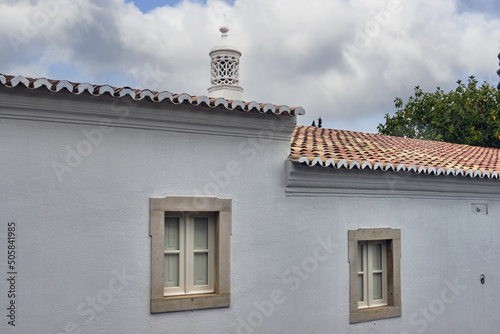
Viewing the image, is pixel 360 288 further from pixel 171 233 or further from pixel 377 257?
pixel 171 233

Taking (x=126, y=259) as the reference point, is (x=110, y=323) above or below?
below

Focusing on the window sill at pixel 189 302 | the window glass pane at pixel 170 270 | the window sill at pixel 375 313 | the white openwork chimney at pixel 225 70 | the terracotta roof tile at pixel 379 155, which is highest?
the white openwork chimney at pixel 225 70

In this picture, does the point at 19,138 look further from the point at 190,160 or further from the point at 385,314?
the point at 385,314

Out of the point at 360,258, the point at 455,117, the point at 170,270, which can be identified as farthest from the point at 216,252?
the point at 455,117

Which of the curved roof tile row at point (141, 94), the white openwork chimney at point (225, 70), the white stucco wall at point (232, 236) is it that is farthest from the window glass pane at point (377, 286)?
the white openwork chimney at point (225, 70)

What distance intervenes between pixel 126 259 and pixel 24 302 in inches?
→ 47.5

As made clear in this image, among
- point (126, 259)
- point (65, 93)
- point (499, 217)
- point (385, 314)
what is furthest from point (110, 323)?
point (499, 217)

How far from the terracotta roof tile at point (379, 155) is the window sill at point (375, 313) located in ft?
7.36

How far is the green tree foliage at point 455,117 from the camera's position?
20.9m

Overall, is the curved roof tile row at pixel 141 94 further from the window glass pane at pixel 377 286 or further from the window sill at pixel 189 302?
the window glass pane at pixel 377 286

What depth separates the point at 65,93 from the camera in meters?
5.76

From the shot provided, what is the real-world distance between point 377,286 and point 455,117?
15.7m

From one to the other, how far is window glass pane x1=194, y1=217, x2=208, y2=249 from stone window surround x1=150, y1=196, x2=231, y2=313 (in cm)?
15

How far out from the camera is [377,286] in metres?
8.14
